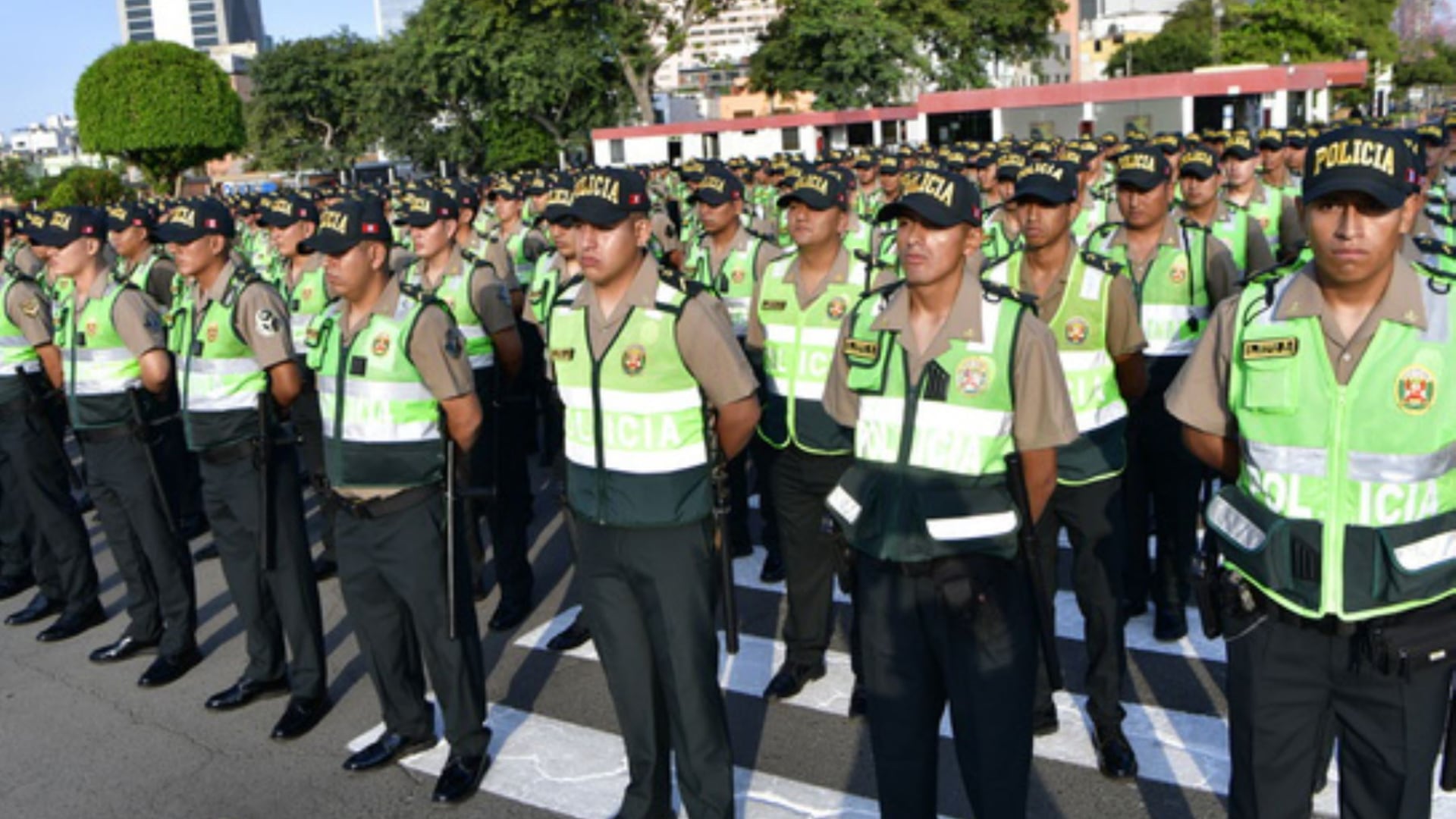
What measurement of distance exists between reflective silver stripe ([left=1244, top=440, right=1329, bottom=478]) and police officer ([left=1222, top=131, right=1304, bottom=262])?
659cm

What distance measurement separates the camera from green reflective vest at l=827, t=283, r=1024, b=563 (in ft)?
11.8

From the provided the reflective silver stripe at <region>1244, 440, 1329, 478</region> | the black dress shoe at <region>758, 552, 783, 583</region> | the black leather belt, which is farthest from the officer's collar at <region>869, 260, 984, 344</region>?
the black dress shoe at <region>758, 552, 783, 583</region>

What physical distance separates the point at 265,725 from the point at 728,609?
8.88 ft

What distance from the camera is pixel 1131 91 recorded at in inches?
1742

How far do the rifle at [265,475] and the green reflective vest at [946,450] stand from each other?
3132mm

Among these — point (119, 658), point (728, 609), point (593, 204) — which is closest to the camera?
point (593, 204)

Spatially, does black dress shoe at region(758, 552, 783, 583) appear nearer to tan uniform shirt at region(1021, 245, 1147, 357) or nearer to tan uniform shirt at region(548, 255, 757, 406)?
tan uniform shirt at region(1021, 245, 1147, 357)

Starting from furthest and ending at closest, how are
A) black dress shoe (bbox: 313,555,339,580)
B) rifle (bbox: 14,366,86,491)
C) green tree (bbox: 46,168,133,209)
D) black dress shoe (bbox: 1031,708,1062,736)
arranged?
green tree (bbox: 46,168,133,209) < black dress shoe (bbox: 313,555,339,580) < rifle (bbox: 14,366,86,491) < black dress shoe (bbox: 1031,708,1062,736)

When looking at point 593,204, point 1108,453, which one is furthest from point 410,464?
point 1108,453

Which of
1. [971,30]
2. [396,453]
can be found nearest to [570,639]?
[396,453]

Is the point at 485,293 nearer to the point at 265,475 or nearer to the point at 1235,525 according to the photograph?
the point at 265,475

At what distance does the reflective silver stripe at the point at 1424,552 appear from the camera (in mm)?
2965

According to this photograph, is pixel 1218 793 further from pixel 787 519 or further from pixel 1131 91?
pixel 1131 91

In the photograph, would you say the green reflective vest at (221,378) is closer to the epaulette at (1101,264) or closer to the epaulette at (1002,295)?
the epaulette at (1002,295)
